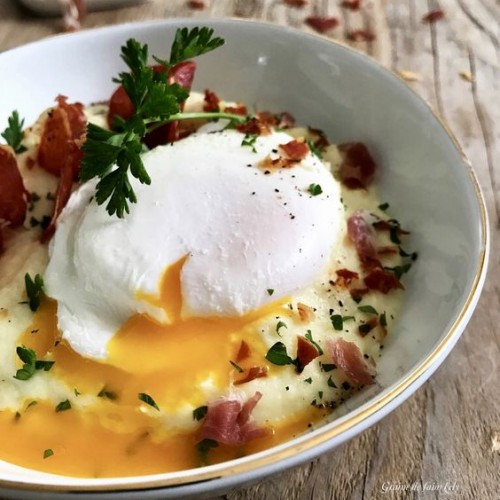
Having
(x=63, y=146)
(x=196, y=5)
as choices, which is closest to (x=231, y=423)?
(x=63, y=146)

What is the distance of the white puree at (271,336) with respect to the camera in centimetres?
188

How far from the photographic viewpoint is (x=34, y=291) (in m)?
2.06

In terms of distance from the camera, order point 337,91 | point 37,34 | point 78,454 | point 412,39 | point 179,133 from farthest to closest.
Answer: point 412,39
point 37,34
point 337,91
point 179,133
point 78,454

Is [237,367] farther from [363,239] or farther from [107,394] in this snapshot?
[363,239]

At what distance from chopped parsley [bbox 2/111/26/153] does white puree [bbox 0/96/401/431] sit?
1.12 feet

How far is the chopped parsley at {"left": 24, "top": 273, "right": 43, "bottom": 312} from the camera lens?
2.05 m

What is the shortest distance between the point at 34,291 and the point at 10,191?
458 mm

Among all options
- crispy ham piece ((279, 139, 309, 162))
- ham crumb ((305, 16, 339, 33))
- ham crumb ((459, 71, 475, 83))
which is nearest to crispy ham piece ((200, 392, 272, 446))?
crispy ham piece ((279, 139, 309, 162))

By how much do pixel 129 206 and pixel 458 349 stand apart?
129 centimetres

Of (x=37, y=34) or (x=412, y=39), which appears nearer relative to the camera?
(x=37, y=34)

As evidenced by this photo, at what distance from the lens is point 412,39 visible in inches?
158

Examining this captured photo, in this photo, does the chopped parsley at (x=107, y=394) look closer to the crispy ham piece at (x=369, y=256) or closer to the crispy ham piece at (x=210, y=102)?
the crispy ham piece at (x=369, y=256)

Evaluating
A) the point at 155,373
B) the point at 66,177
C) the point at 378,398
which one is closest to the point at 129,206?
the point at 66,177

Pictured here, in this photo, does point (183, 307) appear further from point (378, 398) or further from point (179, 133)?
point (179, 133)
